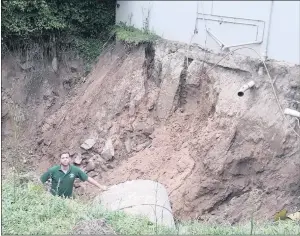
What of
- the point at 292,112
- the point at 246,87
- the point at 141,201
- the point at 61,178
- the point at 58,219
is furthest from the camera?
the point at 246,87

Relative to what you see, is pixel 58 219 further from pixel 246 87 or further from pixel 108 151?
pixel 246 87

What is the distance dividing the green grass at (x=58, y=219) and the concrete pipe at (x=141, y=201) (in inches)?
18.9

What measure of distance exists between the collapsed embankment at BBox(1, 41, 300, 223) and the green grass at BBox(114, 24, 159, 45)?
0.61ft

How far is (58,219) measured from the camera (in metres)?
5.64

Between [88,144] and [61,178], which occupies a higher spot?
[61,178]

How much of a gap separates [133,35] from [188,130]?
2406 millimetres

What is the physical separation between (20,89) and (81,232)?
6271mm

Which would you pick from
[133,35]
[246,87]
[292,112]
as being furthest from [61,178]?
[133,35]

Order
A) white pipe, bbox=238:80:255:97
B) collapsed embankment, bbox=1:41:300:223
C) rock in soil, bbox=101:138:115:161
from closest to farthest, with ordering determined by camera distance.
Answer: collapsed embankment, bbox=1:41:300:223 → white pipe, bbox=238:80:255:97 → rock in soil, bbox=101:138:115:161

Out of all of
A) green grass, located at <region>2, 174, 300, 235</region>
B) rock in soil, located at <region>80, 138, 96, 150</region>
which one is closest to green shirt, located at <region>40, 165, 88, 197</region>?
green grass, located at <region>2, 174, 300, 235</region>

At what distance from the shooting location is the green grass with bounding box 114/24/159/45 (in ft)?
34.9

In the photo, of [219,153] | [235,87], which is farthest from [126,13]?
[219,153]

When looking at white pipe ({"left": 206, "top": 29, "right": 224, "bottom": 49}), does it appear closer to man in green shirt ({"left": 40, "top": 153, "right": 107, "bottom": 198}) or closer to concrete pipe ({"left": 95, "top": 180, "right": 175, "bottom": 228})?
concrete pipe ({"left": 95, "top": 180, "right": 175, "bottom": 228})

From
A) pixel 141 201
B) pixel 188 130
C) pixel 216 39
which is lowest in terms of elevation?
pixel 141 201
